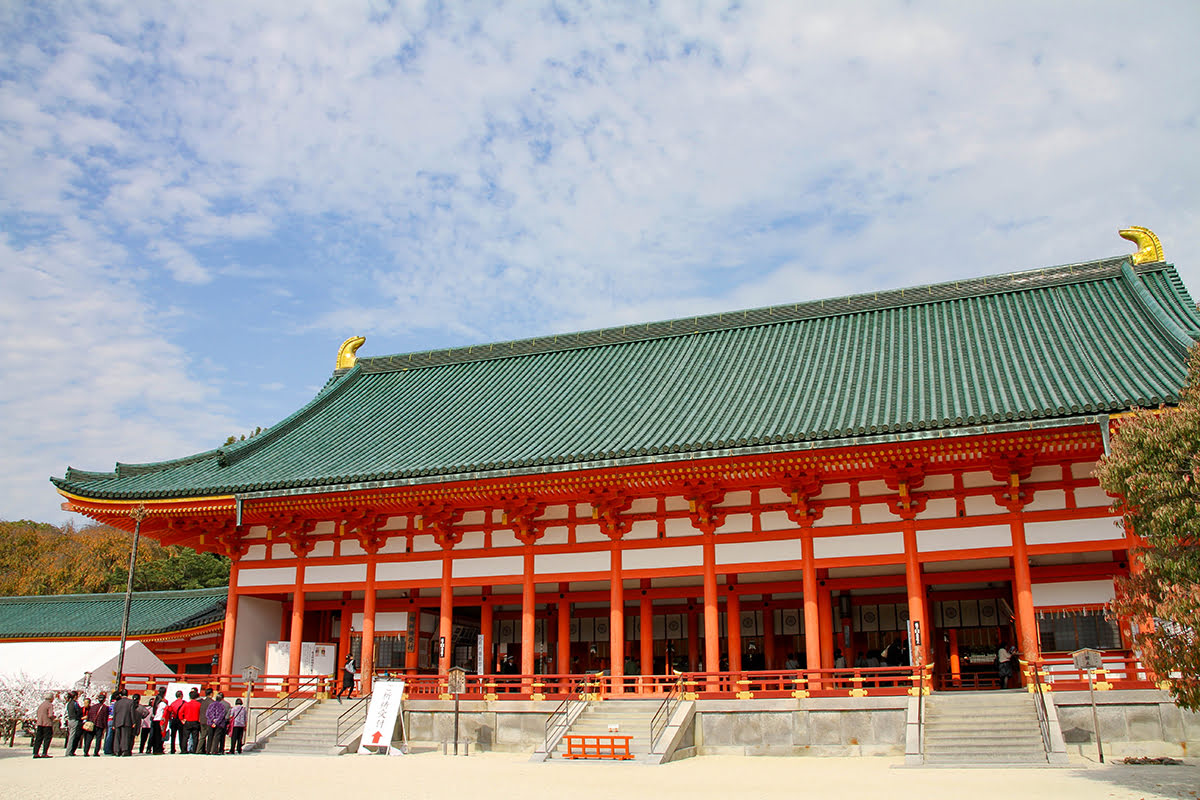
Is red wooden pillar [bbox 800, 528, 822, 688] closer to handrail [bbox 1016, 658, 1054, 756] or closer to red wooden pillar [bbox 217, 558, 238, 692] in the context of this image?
handrail [bbox 1016, 658, 1054, 756]

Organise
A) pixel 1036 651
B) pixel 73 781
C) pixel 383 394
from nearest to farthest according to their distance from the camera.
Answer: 1. pixel 73 781
2. pixel 1036 651
3. pixel 383 394

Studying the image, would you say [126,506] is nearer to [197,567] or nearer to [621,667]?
[621,667]

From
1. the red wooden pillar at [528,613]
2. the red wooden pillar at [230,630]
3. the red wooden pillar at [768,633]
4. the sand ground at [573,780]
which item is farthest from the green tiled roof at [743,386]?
the sand ground at [573,780]

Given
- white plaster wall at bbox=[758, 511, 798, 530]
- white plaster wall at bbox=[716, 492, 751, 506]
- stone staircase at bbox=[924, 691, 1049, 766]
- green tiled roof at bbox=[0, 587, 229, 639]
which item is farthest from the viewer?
green tiled roof at bbox=[0, 587, 229, 639]

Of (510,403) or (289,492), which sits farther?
(510,403)

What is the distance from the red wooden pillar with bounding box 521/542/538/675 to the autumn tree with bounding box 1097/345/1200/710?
10658 mm

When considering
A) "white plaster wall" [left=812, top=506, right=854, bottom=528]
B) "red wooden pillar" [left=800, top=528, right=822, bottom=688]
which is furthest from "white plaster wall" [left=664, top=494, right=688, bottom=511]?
"white plaster wall" [left=812, top=506, right=854, bottom=528]

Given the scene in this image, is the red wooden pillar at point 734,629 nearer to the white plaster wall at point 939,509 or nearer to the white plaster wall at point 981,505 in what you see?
the white plaster wall at point 939,509

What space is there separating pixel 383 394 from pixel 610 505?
10467mm

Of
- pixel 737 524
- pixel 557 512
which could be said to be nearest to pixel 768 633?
pixel 737 524

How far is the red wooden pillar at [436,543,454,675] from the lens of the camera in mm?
18812

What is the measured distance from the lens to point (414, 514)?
1994cm

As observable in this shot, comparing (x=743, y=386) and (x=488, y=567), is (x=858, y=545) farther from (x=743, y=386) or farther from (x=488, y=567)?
(x=488, y=567)

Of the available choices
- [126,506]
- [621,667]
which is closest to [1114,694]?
[621,667]
